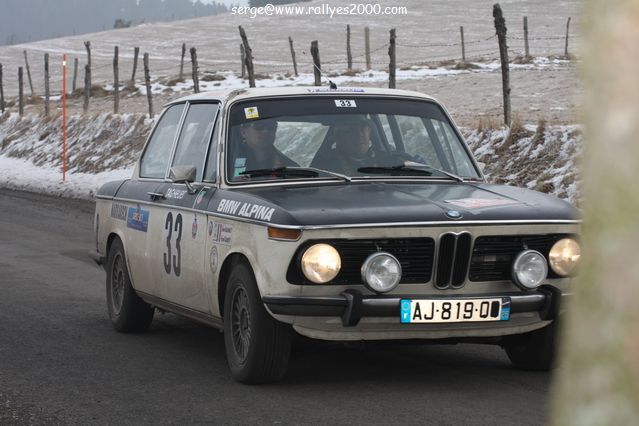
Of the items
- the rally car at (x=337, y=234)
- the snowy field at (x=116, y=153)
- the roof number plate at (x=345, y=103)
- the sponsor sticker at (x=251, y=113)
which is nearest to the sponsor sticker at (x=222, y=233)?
the rally car at (x=337, y=234)

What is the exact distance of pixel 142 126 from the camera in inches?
1280

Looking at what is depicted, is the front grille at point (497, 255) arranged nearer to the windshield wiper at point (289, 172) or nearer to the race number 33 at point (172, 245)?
the windshield wiper at point (289, 172)

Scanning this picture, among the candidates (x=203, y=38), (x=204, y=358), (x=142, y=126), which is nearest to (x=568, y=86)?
(x=142, y=126)

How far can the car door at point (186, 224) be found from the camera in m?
6.55

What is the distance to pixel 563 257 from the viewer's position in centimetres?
583

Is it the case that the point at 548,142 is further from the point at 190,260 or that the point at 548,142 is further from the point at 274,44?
the point at 274,44

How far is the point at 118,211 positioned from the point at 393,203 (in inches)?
115

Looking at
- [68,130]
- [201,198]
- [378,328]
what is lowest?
[68,130]

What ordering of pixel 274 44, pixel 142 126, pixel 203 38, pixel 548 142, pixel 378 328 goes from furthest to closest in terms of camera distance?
pixel 203 38
pixel 274 44
pixel 142 126
pixel 548 142
pixel 378 328

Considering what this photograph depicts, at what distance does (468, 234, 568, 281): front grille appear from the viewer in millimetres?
5688

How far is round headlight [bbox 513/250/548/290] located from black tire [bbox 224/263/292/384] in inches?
43.9

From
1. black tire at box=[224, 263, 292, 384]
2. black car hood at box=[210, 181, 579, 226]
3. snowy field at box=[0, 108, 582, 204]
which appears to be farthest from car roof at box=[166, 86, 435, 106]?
snowy field at box=[0, 108, 582, 204]

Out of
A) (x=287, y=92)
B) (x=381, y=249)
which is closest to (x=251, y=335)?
(x=381, y=249)

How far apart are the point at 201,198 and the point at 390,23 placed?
87.9 meters
